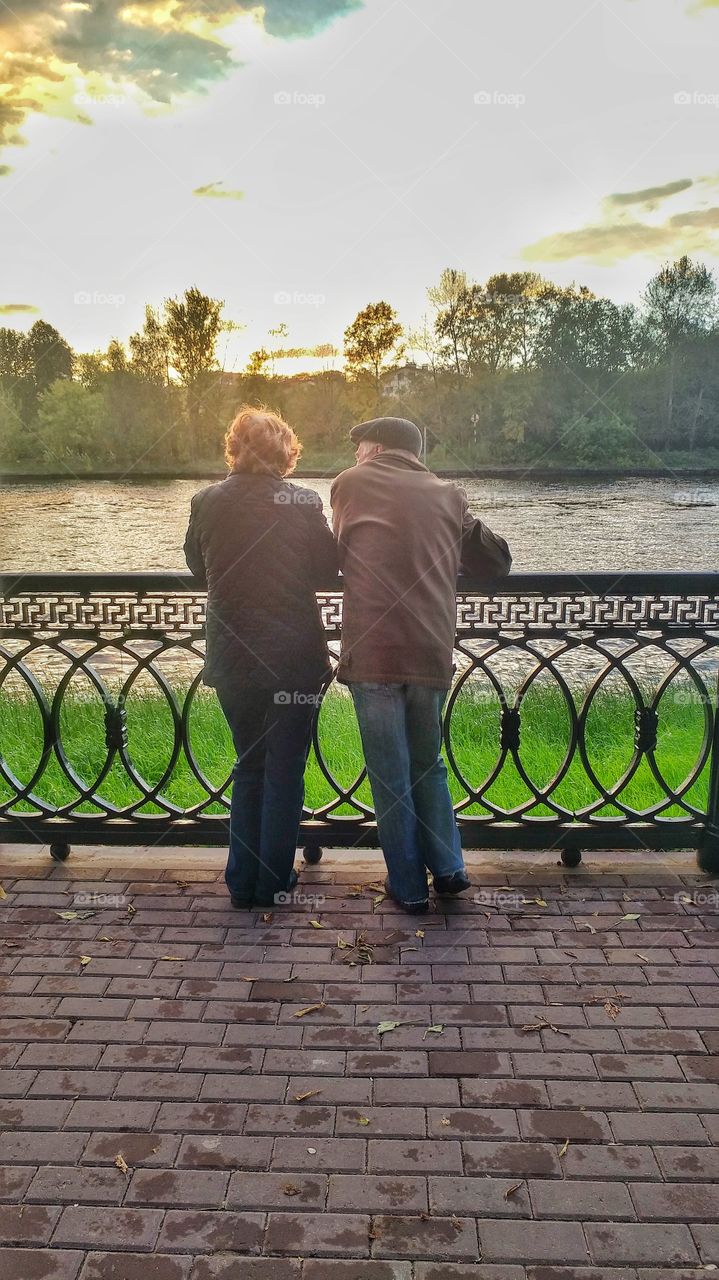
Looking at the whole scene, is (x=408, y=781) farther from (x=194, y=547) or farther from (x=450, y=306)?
(x=450, y=306)

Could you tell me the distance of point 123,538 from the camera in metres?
14.1

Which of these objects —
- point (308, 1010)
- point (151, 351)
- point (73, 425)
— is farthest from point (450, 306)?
point (308, 1010)

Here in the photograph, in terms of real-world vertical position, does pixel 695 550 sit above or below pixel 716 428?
below

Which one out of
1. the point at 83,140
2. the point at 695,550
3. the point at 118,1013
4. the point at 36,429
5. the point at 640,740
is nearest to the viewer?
the point at 118,1013

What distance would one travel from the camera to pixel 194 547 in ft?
9.64

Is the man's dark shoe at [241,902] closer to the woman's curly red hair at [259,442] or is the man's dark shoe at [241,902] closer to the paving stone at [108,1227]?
the paving stone at [108,1227]

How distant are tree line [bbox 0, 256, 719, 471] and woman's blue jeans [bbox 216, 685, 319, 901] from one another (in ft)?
23.2

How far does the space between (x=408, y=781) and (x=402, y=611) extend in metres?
0.57

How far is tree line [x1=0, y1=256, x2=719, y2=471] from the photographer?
10.9 meters

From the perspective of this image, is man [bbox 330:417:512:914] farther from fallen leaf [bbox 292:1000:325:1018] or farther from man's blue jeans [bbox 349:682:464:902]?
fallen leaf [bbox 292:1000:325:1018]

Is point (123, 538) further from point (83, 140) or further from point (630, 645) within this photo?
point (630, 645)

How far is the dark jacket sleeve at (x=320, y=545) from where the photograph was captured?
2854mm

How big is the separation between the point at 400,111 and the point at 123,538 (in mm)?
8679

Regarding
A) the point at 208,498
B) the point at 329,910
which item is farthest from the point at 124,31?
the point at 329,910
